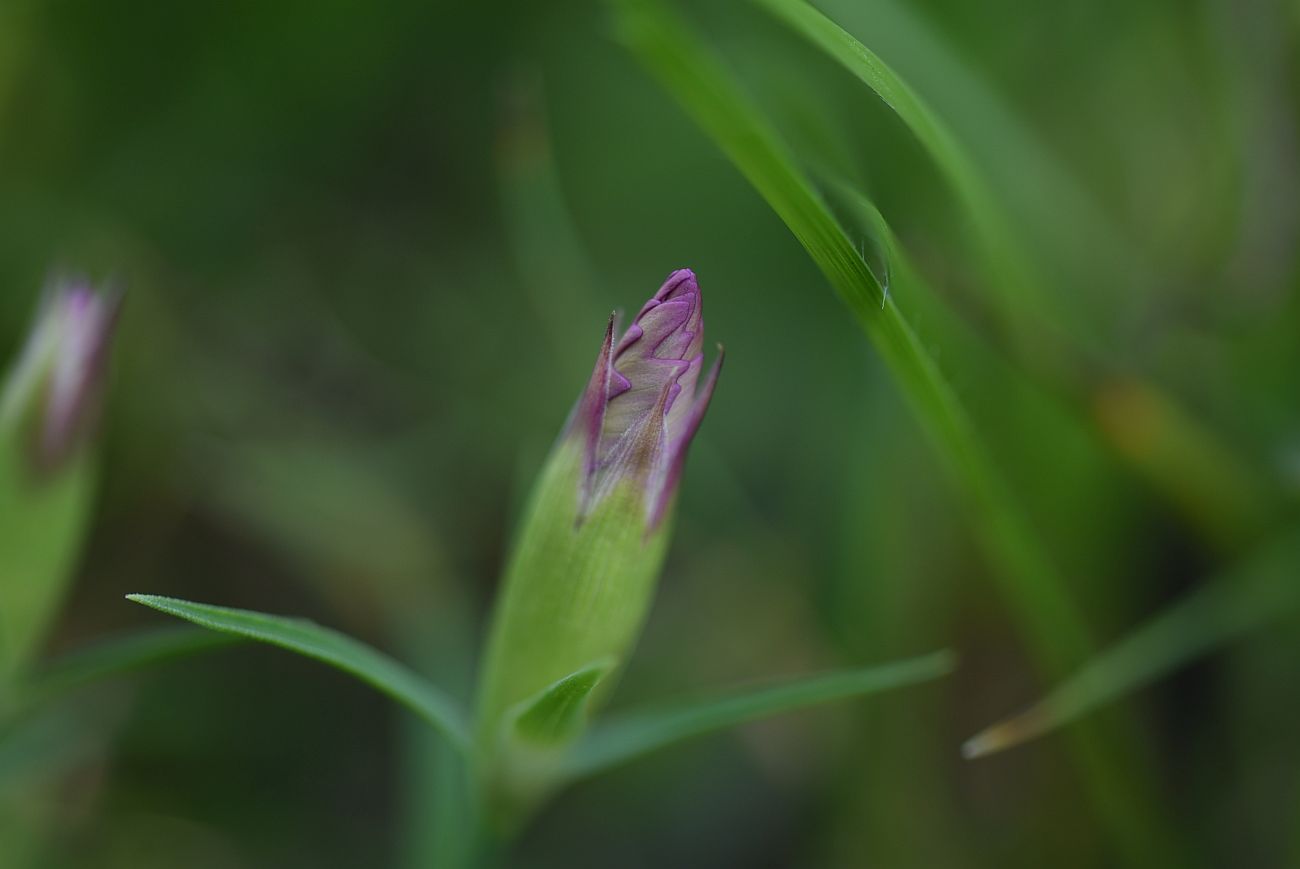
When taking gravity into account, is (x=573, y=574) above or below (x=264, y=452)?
below

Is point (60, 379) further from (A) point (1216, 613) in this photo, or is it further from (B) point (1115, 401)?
(A) point (1216, 613)

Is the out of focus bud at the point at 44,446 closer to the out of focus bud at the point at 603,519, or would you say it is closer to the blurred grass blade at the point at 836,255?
the out of focus bud at the point at 603,519

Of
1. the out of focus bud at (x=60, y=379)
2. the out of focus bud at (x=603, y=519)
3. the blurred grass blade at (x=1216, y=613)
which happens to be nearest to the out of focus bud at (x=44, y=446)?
the out of focus bud at (x=60, y=379)

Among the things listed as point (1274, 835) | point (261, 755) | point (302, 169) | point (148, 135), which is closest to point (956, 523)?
point (1274, 835)

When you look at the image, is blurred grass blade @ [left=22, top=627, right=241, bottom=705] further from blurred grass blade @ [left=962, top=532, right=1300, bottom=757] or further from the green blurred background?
blurred grass blade @ [left=962, top=532, right=1300, bottom=757]

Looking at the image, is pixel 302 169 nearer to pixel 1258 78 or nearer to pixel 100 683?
pixel 100 683
